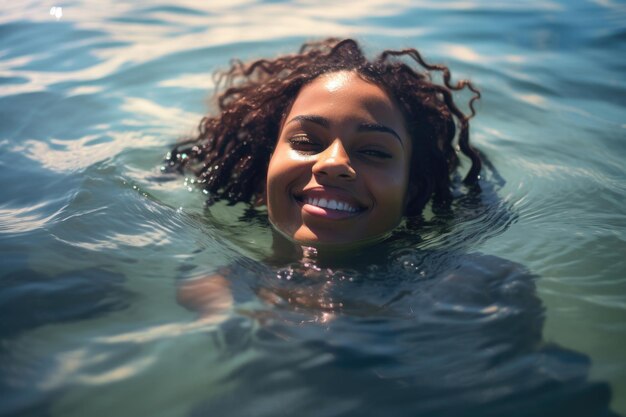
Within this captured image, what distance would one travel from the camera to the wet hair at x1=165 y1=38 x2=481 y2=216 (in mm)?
4148

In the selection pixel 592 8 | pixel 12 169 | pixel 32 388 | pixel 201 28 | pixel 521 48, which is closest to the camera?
pixel 32 388

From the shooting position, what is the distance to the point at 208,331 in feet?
9.32

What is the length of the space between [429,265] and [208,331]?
123 centimetres

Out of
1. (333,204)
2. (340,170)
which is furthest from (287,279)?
(340,170)

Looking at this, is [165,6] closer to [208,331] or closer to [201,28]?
[201,28]

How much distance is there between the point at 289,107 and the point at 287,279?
4.14ft

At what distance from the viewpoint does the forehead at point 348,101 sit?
3.64 meters

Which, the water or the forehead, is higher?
the forehead

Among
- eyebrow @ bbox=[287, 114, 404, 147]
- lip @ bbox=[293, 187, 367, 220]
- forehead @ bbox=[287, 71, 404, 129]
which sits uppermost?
forehead @ bbox=[287, 71, 404, 129]

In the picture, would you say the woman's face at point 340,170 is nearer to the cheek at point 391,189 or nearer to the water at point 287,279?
the cheek at point 391,189

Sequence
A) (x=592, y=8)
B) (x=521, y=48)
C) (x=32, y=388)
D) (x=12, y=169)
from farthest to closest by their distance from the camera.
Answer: (x=592, y=8)
(x=521, y=48)
(x=12, y=169)
(x=32, y=388)

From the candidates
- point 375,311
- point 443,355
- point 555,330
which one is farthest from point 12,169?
point 555,330

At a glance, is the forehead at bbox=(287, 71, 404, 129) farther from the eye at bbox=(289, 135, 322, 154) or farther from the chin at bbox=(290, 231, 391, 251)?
the chin at bbox=(290, 231, 391, 251)

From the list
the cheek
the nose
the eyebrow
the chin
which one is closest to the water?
the chin
